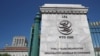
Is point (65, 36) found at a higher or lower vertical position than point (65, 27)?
lower

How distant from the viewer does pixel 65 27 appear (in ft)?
32.3

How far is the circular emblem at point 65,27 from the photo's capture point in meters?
9.70

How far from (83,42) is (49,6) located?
10.0 ft

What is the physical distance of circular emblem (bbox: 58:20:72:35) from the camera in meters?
9.70

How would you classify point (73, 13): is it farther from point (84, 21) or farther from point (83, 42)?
point (83, 42)

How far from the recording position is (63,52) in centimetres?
915

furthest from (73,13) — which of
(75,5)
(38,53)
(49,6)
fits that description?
Result: (38,53)

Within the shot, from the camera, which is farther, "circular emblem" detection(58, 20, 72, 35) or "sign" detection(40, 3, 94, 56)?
"circular emblem" detection(58, 20, 72, 35)

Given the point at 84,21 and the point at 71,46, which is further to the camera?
the point at 84,21

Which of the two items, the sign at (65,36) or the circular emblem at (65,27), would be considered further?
the circular emblem at (65,27)

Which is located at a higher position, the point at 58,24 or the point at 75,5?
the point at 75,5

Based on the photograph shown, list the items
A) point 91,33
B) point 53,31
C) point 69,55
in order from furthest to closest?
point 91,33, point 53,31, point 69,55

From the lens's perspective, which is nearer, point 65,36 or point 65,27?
point 65,36

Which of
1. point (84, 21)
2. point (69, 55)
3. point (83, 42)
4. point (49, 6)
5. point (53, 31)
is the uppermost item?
point (49, 6)
